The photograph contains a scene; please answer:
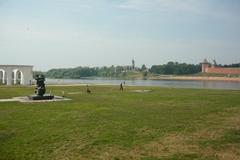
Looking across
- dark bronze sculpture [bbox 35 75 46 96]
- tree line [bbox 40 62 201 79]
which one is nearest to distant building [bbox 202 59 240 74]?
tree line [bbox 40 62 201 79]

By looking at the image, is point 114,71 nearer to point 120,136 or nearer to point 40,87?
point 40,87

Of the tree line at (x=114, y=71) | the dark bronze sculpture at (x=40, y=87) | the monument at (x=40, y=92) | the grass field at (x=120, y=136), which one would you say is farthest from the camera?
the tree line at (x=114, y=71)

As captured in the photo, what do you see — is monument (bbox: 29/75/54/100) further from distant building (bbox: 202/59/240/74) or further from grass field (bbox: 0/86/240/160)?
distant building (bbox: 202/59/240/74)

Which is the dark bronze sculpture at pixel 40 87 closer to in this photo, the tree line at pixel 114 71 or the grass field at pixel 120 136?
the grass field at pixel 120 136

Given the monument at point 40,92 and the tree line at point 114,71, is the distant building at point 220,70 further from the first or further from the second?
the monument at point 40,92

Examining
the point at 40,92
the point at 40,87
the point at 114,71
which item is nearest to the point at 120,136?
the point at 40,92

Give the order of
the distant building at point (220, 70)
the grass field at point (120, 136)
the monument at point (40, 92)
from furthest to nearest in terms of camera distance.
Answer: the distant building at point (220, 70)
the monument at point (40, 92)
the grass field at point (120, 136)

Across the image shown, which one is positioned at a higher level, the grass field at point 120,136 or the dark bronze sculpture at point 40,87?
the dark bronze sculpture at point 40,87

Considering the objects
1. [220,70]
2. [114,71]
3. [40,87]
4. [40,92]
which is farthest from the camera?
→ [114,71]

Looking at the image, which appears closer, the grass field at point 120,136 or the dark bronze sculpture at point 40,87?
the grass field at point 120,136

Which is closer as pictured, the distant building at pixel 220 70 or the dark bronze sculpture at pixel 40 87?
the dark bronze sculpture at pixel 40 87

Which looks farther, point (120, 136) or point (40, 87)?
point (40, 87)

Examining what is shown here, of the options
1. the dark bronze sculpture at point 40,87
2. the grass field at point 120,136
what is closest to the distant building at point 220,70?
the dark bronze sculpture at point 40,87

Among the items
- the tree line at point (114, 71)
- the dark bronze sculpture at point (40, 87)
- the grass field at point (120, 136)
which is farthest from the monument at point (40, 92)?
the tree line at point (114, 71)
